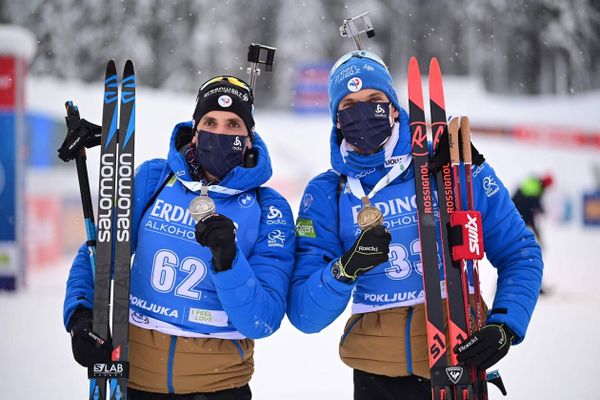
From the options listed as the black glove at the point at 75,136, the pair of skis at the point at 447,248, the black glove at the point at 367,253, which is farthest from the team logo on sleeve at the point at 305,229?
the black glove at the point at 75,136

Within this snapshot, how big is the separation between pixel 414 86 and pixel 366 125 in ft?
1.18

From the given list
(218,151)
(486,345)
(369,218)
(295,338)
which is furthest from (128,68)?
(295,338)

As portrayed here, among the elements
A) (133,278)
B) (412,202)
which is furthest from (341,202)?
(133,278)

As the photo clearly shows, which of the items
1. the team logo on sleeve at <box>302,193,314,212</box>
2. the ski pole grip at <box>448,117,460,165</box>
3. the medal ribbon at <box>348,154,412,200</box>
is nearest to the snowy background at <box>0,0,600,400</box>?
the team logo on sleeve at <box>302,193,314,212</box>

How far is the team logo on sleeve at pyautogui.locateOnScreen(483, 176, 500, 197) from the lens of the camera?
2.45 metres

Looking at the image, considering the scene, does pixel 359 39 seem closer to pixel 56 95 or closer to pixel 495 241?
pixel 495 241

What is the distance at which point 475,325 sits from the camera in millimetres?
2404

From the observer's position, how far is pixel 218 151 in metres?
2.38

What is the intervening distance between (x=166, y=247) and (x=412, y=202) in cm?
98

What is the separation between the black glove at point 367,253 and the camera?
81.7 inches

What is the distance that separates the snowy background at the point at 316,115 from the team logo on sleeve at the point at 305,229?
253 centimetres

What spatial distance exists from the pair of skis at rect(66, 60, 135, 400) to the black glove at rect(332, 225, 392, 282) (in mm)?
873

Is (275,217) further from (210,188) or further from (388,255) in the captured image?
(388,255)

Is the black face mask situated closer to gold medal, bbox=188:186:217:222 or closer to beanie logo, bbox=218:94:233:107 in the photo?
beanie logo, bbox=218:94:233:107
